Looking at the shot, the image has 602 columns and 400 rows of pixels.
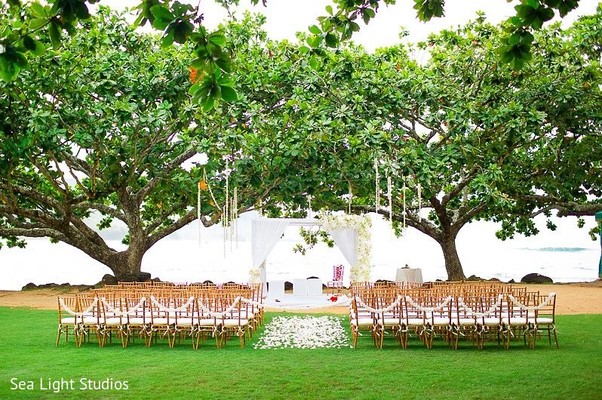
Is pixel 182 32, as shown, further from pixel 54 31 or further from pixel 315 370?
pixel 315 370

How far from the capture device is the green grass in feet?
22.0

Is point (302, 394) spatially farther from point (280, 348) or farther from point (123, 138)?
point (123, 138)

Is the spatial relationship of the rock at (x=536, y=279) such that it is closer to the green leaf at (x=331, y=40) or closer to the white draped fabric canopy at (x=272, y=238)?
the white draped fabric canopy at (x=272, y=238)

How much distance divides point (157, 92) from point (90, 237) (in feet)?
22.1

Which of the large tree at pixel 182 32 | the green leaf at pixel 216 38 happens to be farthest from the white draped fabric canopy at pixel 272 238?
the green leaf at pixel 216 38

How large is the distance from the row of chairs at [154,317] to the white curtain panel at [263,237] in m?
5.65

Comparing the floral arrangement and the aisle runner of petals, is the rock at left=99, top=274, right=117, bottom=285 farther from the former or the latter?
the aisle runner of petals

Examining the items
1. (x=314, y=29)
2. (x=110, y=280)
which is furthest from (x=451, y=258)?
(x=314, y=29)

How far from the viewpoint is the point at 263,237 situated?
1681 cm

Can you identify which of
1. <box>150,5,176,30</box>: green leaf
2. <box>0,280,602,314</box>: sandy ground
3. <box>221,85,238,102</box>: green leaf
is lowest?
<box>0,280,602,314</box>: sandy ground

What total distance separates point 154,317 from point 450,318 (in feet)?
14.8

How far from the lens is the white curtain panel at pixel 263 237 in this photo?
659 inches

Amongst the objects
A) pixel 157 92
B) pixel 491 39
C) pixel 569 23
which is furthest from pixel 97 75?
pixel 569 23

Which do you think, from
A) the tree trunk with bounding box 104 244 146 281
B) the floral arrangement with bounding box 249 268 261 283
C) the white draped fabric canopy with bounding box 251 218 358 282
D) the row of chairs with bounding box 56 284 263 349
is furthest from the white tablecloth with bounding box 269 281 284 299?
the row of chairs with bounding box 56 284 263 349
